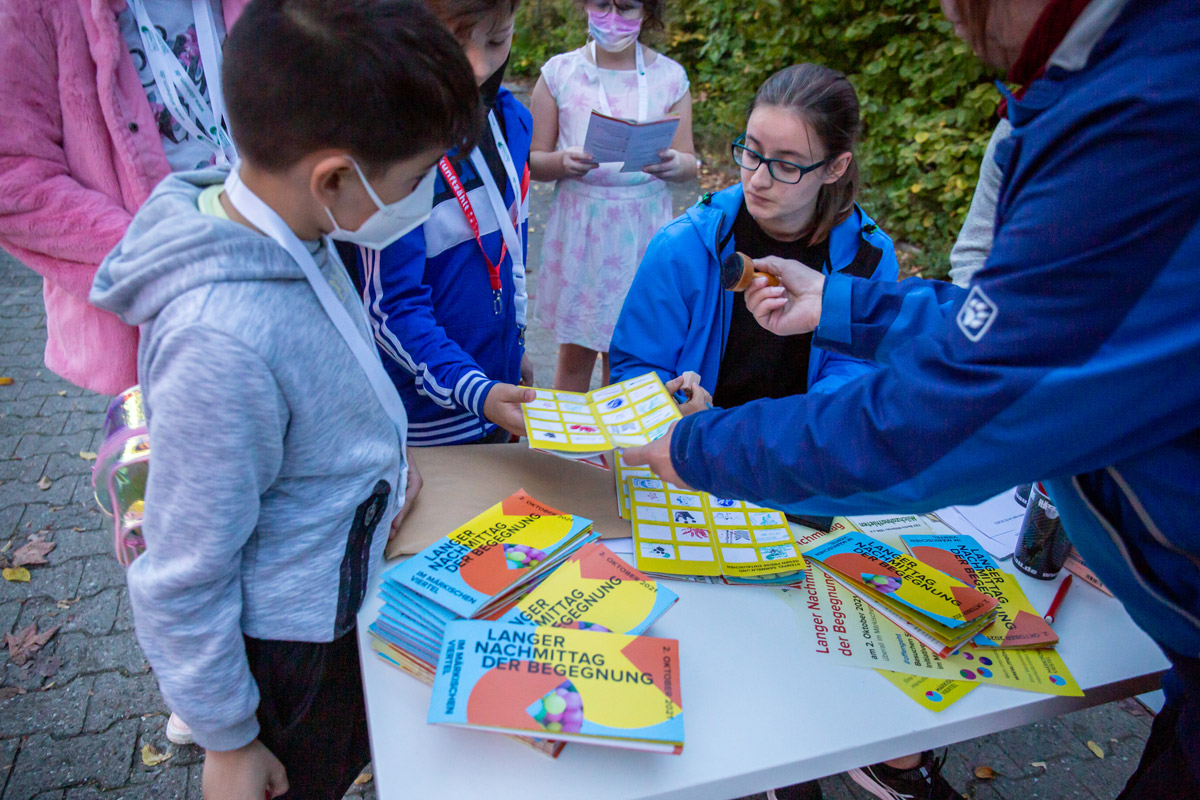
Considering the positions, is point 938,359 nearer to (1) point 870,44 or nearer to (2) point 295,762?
(2) point 295,762

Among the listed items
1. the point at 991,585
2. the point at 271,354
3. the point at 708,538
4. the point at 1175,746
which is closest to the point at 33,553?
the point at 271,354

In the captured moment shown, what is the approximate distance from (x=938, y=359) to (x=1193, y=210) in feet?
0.97

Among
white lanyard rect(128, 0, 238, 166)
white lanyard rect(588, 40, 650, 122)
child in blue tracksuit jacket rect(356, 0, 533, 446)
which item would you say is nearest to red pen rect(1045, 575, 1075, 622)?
child in blue tracksuit jacket rect(356, 0, 533, 446)

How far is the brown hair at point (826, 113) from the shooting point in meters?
1.95

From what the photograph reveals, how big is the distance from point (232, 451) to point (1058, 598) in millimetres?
1416

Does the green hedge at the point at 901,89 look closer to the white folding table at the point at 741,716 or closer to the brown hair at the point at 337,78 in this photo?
the brown hair at the point at 337,78

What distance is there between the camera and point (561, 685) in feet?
3.34

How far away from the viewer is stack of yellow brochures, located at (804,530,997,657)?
127cm

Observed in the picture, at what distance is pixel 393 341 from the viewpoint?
170 cm

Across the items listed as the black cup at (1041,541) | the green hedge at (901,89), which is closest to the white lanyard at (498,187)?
the black cup at (1041,541)

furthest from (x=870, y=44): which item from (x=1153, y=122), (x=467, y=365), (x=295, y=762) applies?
(x=295, y=762)

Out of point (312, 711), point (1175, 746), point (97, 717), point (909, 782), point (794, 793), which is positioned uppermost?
point (1175, 746)

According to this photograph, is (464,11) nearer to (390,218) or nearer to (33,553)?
(390,218)

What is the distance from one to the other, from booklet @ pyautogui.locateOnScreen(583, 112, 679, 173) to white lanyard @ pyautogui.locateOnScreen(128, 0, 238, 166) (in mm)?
1247
